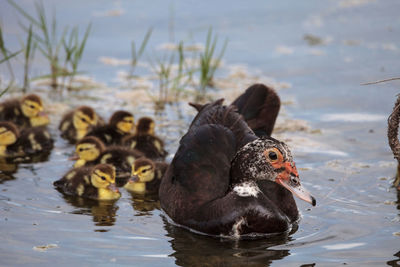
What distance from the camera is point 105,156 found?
22.1ft

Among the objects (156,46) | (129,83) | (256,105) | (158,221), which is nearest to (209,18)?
(156,46)

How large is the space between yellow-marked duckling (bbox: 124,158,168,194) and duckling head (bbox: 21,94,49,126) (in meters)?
1.70

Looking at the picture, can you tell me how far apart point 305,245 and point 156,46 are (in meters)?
4.93

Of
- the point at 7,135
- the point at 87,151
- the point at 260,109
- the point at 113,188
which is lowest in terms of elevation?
the point at 113,188

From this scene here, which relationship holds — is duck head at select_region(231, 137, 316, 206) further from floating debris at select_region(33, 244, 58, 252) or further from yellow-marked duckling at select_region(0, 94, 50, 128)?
yellow-marked duckling at select_region(0, 94, 50, 128)

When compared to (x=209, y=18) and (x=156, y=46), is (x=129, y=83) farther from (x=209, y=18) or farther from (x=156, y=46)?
(x=209, y=18)

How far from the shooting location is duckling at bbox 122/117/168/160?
696 cm

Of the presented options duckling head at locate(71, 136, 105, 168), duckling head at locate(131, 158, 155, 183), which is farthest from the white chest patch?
duckling head at locate(71, 136, 105, 168)

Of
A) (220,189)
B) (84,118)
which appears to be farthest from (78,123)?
(220,189)

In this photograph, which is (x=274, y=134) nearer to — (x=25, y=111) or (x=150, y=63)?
(x=150, y=63)

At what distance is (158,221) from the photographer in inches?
215

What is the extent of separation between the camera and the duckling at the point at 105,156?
668 centimetres

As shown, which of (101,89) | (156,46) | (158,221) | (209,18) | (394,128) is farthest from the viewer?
(209,18)

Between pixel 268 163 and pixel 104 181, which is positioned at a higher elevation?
pixel 268 163
